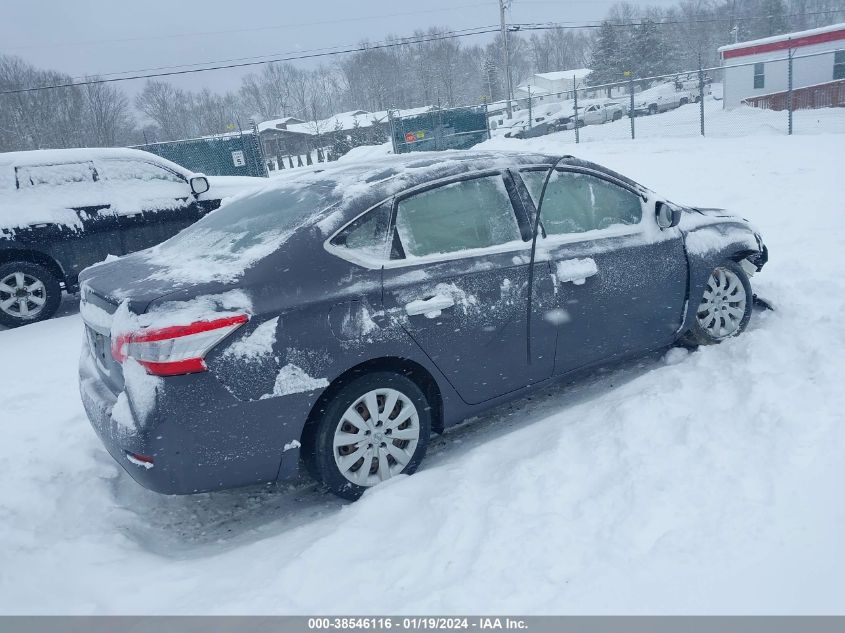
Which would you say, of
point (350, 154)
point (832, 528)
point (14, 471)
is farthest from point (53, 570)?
point (350, 154)

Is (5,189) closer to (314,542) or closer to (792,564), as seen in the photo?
(314,542)

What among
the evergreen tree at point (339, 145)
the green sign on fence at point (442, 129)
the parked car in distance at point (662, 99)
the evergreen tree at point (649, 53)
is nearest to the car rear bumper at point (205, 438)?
the green sign on fence at point (442, 129)

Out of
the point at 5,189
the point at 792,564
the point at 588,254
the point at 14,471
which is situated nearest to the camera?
the point at 792,564

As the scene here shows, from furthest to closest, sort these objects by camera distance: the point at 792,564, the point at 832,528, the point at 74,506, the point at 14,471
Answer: the point at 14,471 → the point at 74,506 → the point at 832,528 → the point at 792,564

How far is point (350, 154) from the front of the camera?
29781 millimetres

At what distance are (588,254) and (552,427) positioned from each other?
107 cm

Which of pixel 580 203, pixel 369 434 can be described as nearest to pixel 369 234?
pixel 369 434

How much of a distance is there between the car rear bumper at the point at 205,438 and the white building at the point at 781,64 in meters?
30.5

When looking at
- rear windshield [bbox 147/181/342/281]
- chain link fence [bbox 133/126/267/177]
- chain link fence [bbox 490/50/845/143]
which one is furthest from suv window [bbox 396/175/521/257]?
chain link fence [bbox 133/126/267/177]

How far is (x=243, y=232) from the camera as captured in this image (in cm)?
346

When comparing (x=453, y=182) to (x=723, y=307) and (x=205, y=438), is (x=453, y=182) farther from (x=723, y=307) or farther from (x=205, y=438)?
(x=723, y=307)

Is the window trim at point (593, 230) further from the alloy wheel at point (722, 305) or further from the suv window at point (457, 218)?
the alloy wheel at point (722, 305)
